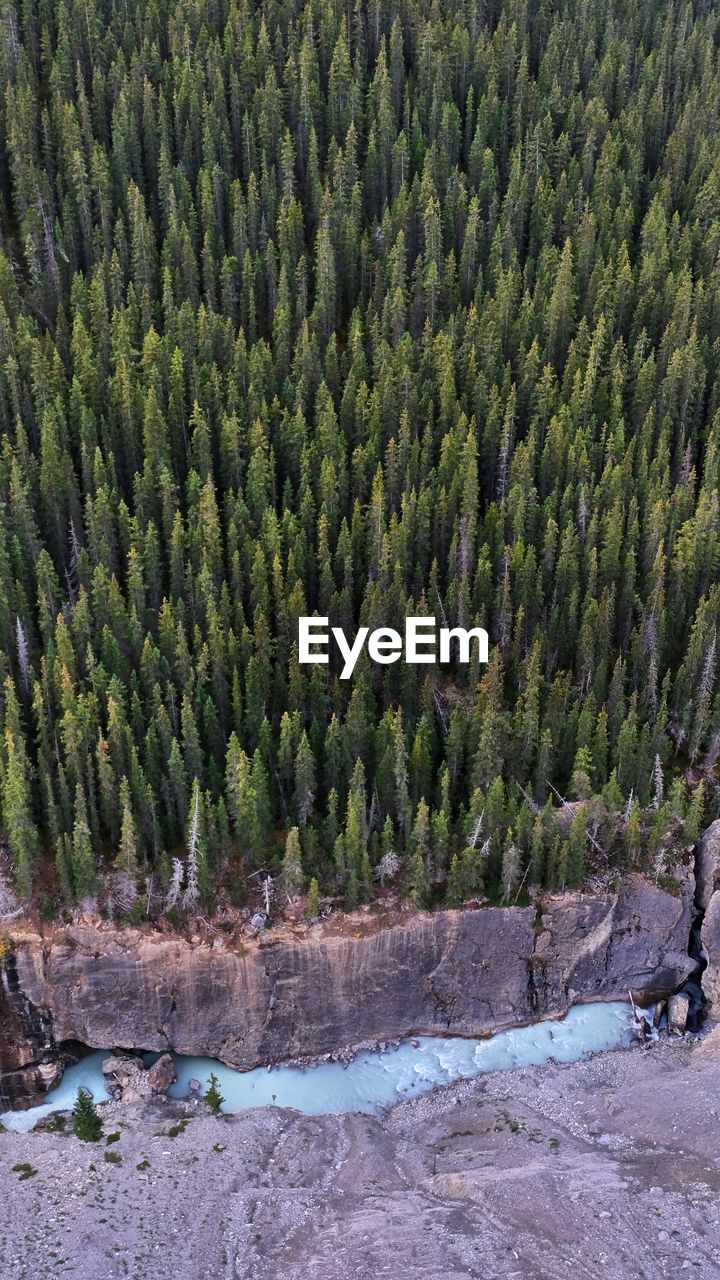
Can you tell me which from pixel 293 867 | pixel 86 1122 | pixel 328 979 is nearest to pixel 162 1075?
pixel 86 1122

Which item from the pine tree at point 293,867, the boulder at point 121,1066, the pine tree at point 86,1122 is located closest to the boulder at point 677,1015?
the pine tree at point 293,867

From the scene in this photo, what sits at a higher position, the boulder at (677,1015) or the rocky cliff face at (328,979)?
the rocky cliff face at (328,979)

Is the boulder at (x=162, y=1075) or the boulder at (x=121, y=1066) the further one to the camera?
the boulder at (x=121, y=1066)

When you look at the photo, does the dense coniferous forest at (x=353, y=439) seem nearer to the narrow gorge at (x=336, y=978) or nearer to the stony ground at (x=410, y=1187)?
the narrow gorge at (x=336, y=978)

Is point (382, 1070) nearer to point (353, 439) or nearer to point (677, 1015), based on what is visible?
point (677, 1015)

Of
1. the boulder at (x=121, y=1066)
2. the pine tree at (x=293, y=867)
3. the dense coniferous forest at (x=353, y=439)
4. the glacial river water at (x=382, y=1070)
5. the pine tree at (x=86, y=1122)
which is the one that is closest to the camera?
the pine tree at (x=86, y=1122)

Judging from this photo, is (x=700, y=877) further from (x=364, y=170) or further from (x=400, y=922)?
(x=364, y=170)
